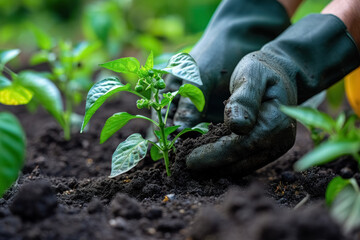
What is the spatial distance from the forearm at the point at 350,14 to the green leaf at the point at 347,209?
1.04 m

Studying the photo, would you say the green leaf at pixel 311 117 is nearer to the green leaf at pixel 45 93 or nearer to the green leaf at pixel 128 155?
the green leaf at pixel 128 155

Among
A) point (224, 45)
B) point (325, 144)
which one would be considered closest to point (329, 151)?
point (325, 144)

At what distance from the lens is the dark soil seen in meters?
0.94

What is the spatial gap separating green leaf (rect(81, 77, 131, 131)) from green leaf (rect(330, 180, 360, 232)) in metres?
0.76

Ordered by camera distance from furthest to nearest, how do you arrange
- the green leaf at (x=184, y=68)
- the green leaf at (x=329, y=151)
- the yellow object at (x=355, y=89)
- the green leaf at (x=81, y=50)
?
the green leaf at (x=81, y=50) < the yellow object at (x=355, y=89) < the green leaf at (x=184, y=68) < the green leaf at (x=329, y=151)

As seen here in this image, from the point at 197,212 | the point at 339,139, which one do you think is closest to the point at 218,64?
the point at 197,212

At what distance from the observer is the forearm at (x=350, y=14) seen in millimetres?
1793

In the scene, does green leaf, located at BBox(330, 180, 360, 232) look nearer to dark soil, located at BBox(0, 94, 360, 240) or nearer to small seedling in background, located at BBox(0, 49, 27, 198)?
dark soil, located at BBox(0, 94, 360, 240)

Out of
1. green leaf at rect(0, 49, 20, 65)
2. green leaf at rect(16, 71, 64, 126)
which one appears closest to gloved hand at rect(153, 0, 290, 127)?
green leaf at rect(16, 71, 64, 126)

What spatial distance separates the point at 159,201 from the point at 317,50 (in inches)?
38.8

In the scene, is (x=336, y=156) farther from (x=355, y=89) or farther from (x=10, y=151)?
(x=355, y=89)

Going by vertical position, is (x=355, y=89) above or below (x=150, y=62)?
below

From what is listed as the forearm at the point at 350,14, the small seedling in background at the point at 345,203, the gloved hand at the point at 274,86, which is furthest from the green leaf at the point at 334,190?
the forearm at the point at 350,14

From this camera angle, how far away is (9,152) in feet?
3.43
